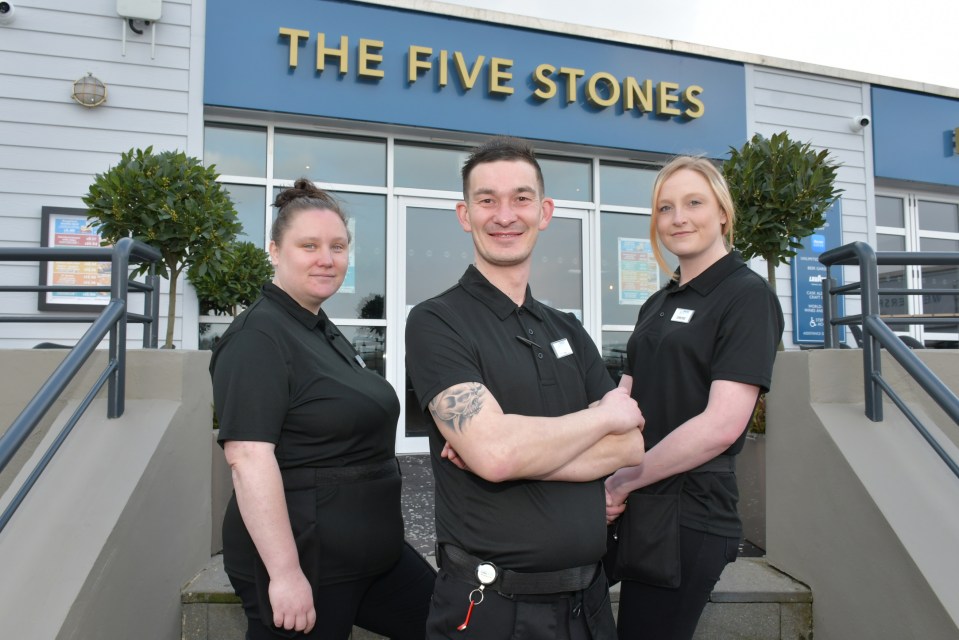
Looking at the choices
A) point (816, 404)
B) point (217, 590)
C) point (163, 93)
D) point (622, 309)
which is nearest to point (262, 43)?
point (163, 93)

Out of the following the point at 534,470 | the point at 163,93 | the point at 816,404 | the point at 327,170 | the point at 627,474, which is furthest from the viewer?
the point at 327,170

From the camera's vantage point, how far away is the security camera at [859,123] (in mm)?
7789

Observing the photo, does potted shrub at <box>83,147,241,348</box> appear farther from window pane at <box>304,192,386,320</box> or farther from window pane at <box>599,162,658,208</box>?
window pane at <box>599,162,658,208</box>

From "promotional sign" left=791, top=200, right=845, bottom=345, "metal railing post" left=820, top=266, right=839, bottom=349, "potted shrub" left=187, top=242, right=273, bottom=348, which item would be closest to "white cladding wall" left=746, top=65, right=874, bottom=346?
"promotional sign" left=791, top=200, right=845, bottom=345

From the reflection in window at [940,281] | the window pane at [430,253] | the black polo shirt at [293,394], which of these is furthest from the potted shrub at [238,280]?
the reflection in window at [940,281]

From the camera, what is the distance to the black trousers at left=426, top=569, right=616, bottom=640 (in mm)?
1421

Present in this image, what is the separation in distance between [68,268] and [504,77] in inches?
185

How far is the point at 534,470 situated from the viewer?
4.57ft

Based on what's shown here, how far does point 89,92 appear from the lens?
18.6ft

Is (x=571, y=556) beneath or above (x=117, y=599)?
above

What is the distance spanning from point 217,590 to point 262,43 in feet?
17.5

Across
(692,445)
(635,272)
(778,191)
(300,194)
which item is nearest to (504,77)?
(635,272)

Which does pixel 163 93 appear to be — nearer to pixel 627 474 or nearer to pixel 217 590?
pixel 217 590

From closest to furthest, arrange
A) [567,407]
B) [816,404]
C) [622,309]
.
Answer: [567,407], [816,404], [622,309]
